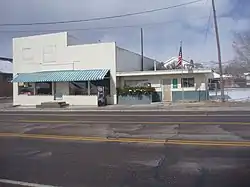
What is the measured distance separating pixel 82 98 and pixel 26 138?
77.5 feet

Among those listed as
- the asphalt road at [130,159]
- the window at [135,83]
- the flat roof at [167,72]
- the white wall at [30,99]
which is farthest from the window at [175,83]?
the asphalt road at [130,159]

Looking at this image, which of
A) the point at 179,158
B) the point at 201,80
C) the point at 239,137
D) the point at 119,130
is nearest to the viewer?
the point at 179,158

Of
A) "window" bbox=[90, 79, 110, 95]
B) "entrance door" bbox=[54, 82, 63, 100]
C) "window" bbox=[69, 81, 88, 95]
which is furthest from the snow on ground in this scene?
"entrance door" bbox=[54, 82, 63, 100]

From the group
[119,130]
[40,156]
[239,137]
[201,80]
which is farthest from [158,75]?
[40,156]

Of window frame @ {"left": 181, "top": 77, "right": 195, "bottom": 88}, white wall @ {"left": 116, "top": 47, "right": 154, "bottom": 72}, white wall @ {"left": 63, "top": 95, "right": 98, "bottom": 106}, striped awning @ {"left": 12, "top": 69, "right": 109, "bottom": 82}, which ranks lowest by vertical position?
white wall @ {"left": 63, "top": 95, "right": 98, "bottom": 106}

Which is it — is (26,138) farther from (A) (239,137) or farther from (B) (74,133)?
(A) (239,137)

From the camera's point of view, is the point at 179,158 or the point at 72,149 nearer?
the point at 179,158

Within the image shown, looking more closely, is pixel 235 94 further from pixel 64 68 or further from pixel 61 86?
pixel 61 86

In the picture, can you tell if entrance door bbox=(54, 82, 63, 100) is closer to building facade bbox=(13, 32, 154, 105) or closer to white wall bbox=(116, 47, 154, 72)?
building facade bbox=(13, 32, 154, 105)

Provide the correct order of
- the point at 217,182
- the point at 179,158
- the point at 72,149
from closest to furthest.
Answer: the point at 217,182 < the point at 179,158 < the point at 72,149

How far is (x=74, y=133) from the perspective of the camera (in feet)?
44.4

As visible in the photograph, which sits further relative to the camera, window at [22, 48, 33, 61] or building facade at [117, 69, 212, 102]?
window at [22, 48, 33, 61]

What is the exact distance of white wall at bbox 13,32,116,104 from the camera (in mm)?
36062

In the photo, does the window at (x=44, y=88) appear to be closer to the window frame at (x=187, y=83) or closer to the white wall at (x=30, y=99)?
the white wall at (x=30, y=99)
